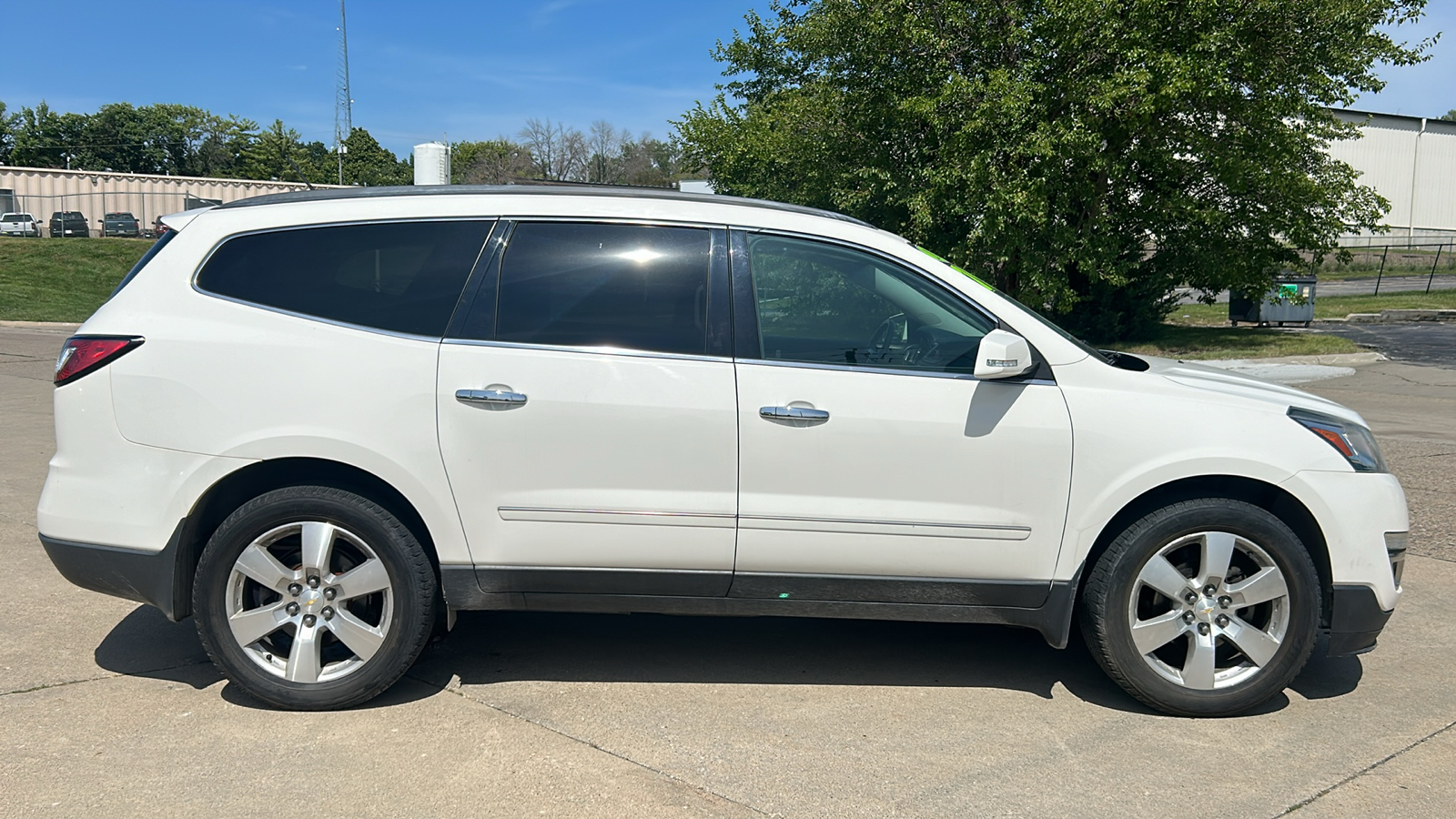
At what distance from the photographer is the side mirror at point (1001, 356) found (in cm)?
376

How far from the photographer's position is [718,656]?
4598 millimetres

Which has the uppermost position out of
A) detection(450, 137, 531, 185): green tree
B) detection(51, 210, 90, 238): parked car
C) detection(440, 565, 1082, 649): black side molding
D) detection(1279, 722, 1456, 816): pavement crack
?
detection(450, 137, 531, 185): green tree

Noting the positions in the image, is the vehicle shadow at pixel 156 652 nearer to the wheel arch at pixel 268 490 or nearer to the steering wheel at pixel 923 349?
the wheel arch at pixel 268 490

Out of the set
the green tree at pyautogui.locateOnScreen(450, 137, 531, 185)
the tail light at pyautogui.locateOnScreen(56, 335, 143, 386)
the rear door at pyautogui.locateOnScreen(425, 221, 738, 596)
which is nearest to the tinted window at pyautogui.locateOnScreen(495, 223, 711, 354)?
the rear door at pyautogui.locateOnScreen(425, 221, 738, 596)

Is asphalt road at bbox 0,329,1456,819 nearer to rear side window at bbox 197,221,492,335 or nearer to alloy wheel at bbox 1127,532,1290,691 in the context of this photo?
alloy wheel at bbox 1127,532,1290,691

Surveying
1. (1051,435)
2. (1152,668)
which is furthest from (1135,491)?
(1152,668)

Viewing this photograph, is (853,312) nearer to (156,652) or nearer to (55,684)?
(156,652)

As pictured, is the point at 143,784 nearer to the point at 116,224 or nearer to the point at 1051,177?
the point at 1051,177

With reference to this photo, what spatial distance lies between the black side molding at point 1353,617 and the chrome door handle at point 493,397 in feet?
10.0

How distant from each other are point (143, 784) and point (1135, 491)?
3.43 m

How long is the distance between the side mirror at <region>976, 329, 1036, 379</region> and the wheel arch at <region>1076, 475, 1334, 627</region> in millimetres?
699

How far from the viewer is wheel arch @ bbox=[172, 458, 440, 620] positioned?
3932 millimetres

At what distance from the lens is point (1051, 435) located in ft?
12.8

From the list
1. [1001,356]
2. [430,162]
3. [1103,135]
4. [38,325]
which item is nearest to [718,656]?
[1001,356]
